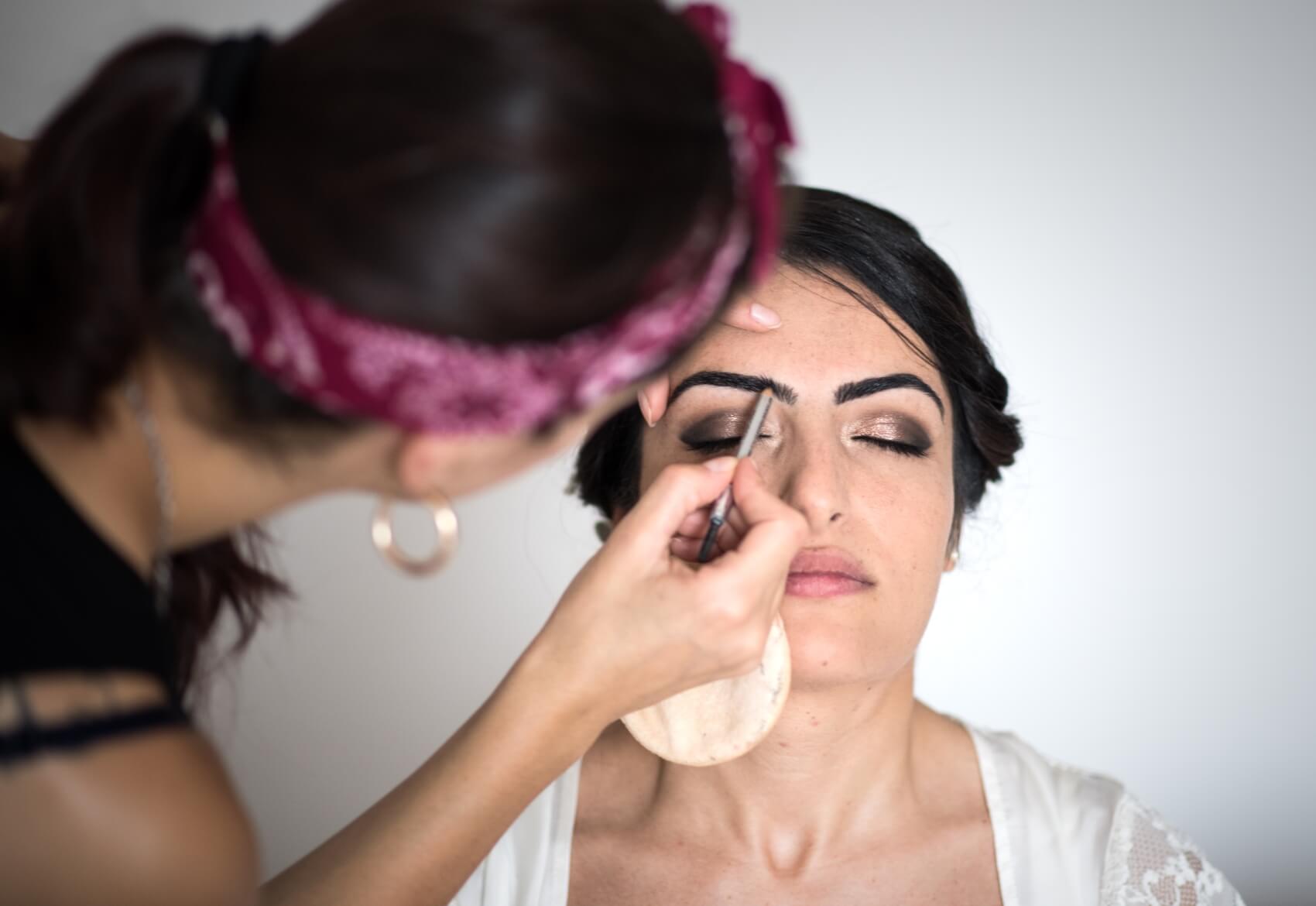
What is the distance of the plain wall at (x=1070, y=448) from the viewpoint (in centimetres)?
248

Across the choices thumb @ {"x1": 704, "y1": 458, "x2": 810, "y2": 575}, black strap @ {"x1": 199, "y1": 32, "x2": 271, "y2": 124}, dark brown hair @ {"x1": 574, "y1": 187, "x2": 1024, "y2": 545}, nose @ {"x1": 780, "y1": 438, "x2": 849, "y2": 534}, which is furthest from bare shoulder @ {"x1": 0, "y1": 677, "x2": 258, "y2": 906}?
dark brown hair @ {"x1": 574, "y1": 187, "x2": 1024, "y2": 545}

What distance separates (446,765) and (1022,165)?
1991 mm

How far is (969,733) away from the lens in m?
1.90

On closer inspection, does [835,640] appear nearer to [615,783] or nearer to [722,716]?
[722,716]

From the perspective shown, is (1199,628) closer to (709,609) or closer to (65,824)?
(709,609)

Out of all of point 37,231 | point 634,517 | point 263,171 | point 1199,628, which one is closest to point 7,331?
point 37,231

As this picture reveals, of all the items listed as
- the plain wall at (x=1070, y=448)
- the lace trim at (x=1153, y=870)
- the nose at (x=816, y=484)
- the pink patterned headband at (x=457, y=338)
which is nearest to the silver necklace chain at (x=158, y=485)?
the pink patterned headband at (x=457, y=338)

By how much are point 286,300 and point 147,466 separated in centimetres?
20

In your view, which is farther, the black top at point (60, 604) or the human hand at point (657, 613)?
the human hand at point (657, 613)

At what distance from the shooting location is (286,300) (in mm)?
733

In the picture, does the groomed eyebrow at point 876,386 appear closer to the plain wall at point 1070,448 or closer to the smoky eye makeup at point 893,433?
the smoky eye makeup at point 893,433

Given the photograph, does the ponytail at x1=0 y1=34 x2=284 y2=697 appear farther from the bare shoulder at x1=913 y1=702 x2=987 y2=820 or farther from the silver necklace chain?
the bare shoulder at x1=913 y1=702 x2=987 y2=820

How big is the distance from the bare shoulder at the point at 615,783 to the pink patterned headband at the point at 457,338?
1.21 metres

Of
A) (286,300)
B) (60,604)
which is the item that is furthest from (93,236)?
(60,604)
